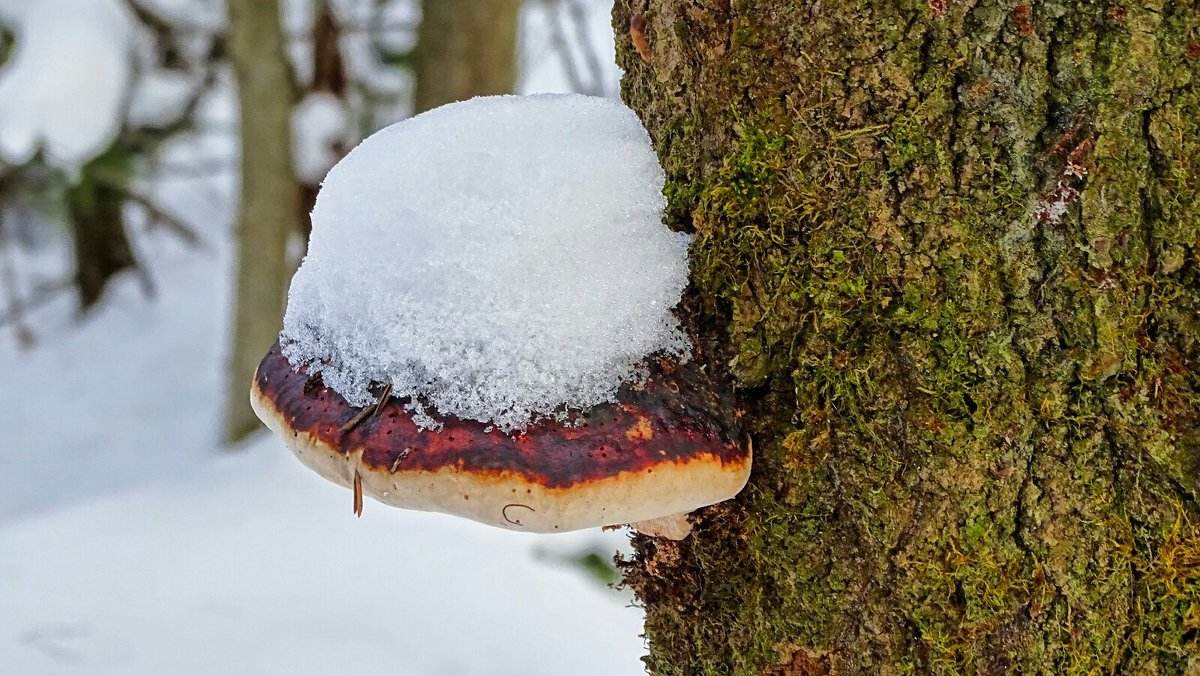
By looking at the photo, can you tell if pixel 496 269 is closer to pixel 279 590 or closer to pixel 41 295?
pixel 279 590

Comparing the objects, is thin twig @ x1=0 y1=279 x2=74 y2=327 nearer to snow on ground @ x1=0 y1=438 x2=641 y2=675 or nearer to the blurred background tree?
the blurred background tree

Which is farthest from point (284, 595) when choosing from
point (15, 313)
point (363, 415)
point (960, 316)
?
point (15, 313)

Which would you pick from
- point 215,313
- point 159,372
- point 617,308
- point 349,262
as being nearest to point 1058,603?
point 617,308

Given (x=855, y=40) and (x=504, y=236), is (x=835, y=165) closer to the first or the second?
(x=855, y=40)

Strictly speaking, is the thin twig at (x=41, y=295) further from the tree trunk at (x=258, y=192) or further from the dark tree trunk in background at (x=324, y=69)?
the tree trunk at (x=258, y=192)

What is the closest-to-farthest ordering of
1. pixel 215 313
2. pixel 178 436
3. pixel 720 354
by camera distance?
1. pixel 720 354
2. pixel 178 436
3. pixel 215 313

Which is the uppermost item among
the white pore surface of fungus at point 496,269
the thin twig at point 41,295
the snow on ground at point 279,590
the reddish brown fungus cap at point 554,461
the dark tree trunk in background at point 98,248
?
the white pore surface of fungus at point 496,269

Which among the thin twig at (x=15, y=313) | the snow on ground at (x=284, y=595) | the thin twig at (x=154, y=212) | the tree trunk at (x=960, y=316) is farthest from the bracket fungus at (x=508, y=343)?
the thin twig at (x=15, y=313)
